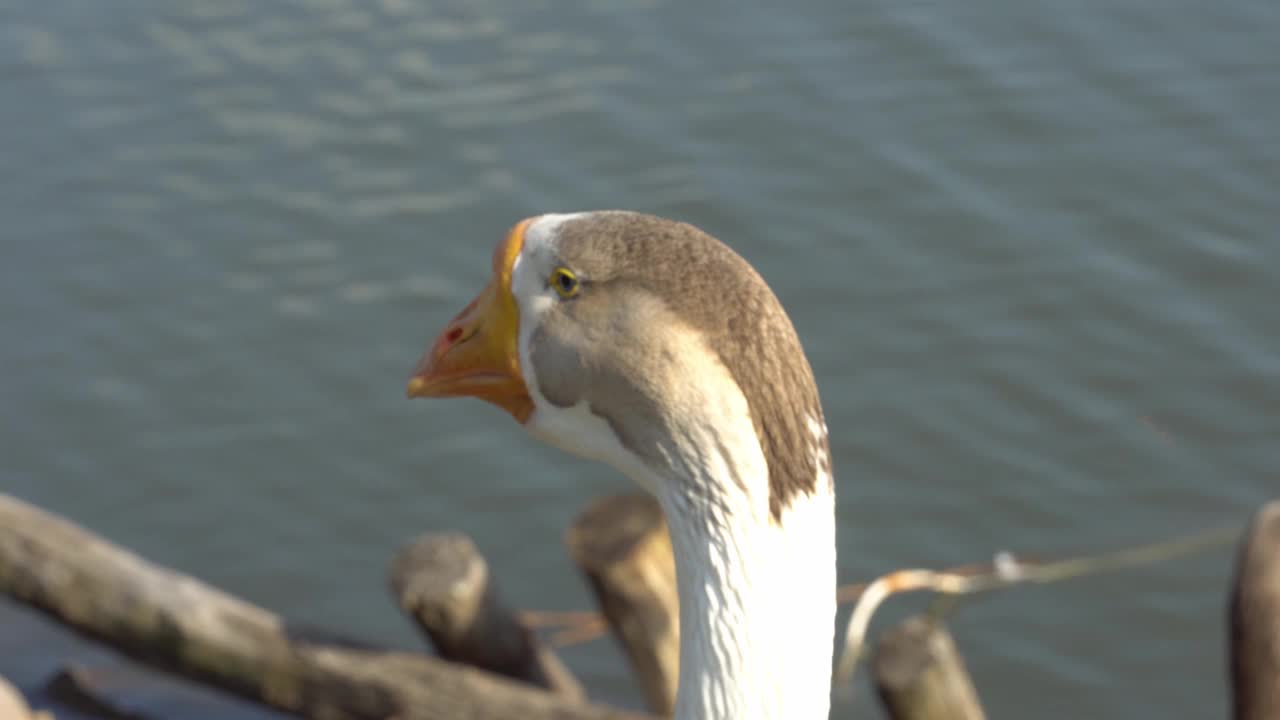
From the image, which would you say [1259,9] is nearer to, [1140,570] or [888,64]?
[888,64]

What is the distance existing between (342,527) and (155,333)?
195 cm

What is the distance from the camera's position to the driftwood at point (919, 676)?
229 inches

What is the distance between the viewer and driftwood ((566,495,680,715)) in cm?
645

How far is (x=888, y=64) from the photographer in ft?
37.2

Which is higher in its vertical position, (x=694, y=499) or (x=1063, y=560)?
(x=694, y=499)

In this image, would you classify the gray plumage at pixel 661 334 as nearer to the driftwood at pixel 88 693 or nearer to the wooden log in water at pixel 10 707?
the wooden log in water at pixel 10 707

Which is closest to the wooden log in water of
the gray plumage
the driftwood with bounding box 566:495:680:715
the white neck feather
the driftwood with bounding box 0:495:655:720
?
the driftwood with bounding box 0:495:655:720

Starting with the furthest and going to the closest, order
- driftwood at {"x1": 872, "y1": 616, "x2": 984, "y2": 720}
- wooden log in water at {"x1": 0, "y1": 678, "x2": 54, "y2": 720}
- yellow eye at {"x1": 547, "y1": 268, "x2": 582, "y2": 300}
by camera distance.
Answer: wooden log in water at {"x1": 0, "y1": 678, "x2": 54, "y2": 720} < driftwood at {"x1": 872, "y1": 616, "x2": 984, "y2": 720} < yellow eye at {"x1": 547, "y1": 268, "x2": 582, "y2": 300}

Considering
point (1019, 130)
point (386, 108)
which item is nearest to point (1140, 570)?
point (1019, 130)

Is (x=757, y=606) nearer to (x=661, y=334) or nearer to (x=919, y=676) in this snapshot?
(x=661, y=334)

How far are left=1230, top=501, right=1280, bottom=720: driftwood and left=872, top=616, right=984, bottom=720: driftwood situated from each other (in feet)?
3.24

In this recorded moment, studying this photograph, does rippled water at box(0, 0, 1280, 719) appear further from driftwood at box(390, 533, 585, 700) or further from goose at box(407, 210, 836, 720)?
goose at box(407, 210, 836, 720)

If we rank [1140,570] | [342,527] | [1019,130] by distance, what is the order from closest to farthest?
1. [1140,570]
2. [342,527]
3. [1019,130]

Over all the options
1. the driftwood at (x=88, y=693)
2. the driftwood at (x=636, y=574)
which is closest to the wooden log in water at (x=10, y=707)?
the driftwood at (x=88, y=693)
